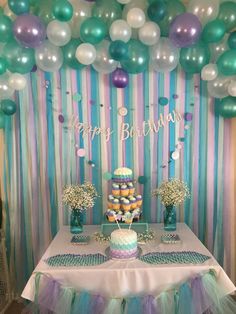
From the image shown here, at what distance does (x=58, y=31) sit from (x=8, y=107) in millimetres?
664

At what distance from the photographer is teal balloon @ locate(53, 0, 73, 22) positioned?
2.13 metres

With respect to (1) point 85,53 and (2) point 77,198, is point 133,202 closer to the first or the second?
(2) point 77,198

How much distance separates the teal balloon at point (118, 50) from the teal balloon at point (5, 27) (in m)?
0.66

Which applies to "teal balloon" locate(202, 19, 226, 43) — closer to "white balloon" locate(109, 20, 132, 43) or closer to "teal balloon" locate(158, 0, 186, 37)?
"teal balloon" locate(158, 0, 186, 37)

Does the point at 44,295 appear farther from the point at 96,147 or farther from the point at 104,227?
the point at 96,147

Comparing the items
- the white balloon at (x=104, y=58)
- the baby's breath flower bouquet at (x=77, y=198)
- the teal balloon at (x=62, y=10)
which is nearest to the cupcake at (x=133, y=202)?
the baby's breath flower bouquet at (x=77, y=198)

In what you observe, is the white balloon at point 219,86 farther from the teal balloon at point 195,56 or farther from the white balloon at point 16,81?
the white balloon at point 16,81

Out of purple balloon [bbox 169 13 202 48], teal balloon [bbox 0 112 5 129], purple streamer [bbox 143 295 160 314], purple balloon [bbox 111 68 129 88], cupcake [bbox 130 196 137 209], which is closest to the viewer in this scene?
purple streamer [bbox 143 295 160 314]

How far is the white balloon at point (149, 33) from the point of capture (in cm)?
224

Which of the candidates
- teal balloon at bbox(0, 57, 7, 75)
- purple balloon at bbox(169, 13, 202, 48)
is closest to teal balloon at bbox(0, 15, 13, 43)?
teal balloon at bbox(0, 57, 7, 75)

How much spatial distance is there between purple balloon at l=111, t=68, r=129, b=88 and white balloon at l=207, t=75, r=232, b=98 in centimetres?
58

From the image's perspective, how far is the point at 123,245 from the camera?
2035mm

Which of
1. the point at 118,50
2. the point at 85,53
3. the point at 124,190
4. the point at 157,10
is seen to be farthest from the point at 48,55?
the point at 124,190

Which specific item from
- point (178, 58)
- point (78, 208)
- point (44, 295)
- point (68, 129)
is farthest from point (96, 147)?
point (44, 295)
